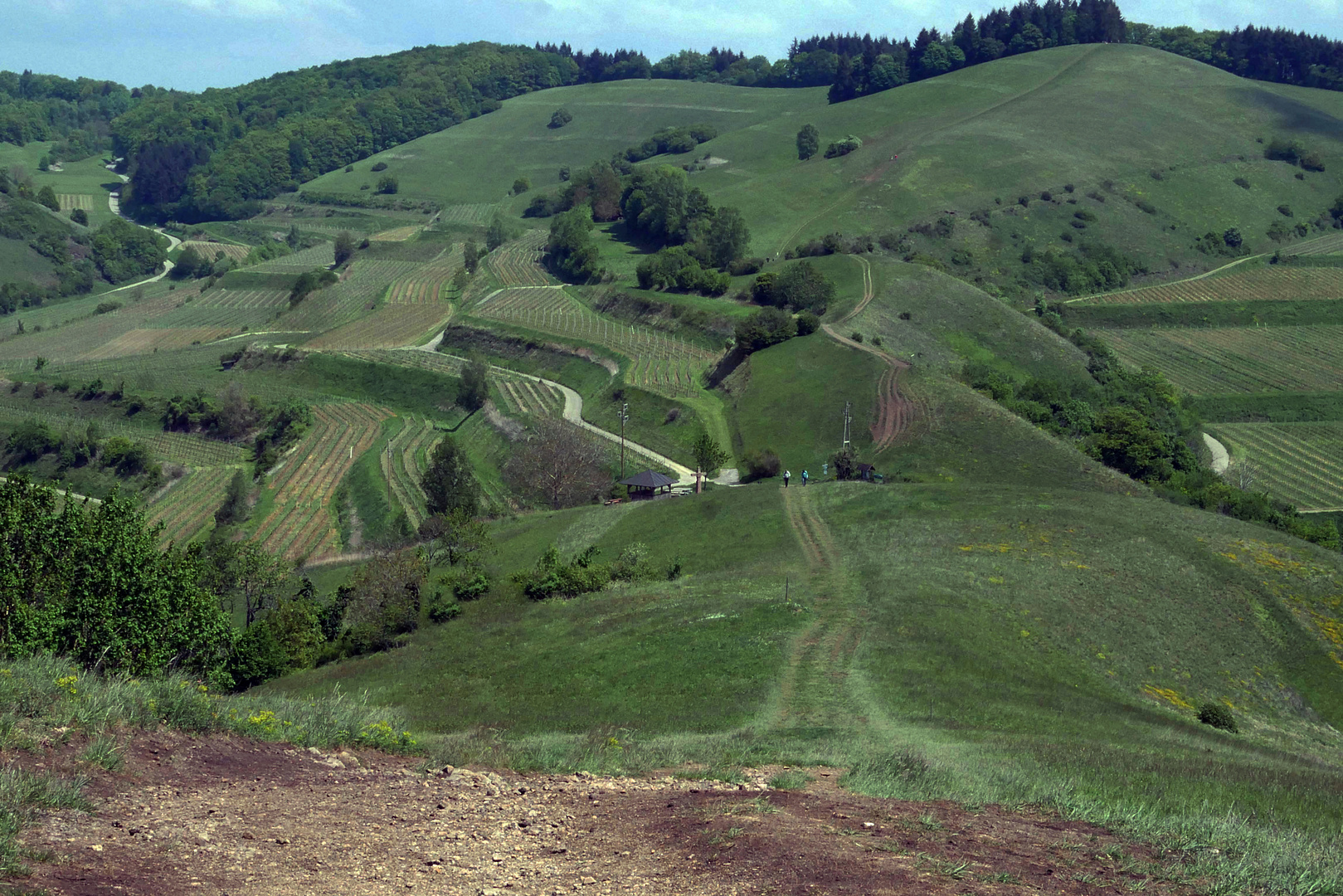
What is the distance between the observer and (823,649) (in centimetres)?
3741

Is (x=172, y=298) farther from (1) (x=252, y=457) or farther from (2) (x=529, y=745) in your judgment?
(2) (x=529, y=745)

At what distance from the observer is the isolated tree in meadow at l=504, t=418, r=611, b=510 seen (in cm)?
8338

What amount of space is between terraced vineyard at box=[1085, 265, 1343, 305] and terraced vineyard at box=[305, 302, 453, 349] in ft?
308

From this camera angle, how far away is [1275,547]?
52469 mm

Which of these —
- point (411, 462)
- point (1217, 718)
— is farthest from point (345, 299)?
point (1217, 718)

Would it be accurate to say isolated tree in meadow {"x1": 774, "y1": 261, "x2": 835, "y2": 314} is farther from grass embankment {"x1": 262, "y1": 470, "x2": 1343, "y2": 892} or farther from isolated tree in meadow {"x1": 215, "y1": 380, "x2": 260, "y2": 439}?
grass embankment {"x1": 262, "y1": 470, "x2": 1343, "y2": 892}

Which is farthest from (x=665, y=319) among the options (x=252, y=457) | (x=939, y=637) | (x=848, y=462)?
(x=939, y=637)

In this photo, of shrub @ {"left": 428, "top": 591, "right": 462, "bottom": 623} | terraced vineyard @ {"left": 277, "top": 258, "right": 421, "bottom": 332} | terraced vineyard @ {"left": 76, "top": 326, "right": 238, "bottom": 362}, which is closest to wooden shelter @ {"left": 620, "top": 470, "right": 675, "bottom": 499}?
shrub @ {"left": 428, "top": 591, "right": 462, "bottom": 623}

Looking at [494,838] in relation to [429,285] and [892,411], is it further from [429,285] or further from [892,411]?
[429,285]

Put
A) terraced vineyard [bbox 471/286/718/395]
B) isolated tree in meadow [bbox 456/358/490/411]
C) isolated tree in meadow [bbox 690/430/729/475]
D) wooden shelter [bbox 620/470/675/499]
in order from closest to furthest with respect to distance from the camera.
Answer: wooden shelter [bbox 620/470/675/499], isolated tree in meadow [bbox 690/430/729/475], terraced vineyard [bbox 471/286/718/395], isolated tree in meadow [bbox 456/358/490/411]

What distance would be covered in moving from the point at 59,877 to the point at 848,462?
2711 inches

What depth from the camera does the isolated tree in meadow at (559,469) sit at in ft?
274

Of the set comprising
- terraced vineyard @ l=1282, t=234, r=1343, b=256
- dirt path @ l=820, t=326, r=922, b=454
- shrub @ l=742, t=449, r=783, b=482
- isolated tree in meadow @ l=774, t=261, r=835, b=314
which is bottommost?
Result: shrub @ l=742, t=449, r=783, b=482

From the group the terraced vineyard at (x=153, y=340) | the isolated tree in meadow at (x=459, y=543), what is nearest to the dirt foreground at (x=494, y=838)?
the isolated tree in meadow at (x=459, y=543)
